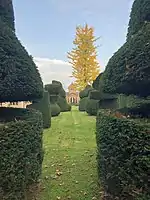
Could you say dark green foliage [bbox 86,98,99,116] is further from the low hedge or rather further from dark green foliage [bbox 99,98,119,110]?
the low hedge

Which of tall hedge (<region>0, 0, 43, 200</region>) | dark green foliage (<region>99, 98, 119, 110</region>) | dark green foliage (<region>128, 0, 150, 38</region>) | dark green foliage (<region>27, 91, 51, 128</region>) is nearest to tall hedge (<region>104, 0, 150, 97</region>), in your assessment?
dark green foliage (<region>128, 0, 150, 38</region>)

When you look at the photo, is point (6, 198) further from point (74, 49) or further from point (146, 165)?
point (74, 49)

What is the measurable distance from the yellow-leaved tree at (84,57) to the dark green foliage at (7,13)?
24299mm

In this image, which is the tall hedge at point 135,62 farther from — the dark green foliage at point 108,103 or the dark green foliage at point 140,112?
the dark green foliage at point 108,103

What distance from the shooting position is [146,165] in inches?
95.0

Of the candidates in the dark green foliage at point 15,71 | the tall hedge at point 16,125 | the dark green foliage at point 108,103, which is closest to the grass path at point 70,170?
the tall hedge at point 16,125

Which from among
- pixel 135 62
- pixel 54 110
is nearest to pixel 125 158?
pixel 135 62

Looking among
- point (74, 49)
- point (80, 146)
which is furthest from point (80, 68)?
point (80, 146)

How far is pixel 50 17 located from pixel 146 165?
A: 8825 mm

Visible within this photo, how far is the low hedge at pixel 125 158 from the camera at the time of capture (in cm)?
245

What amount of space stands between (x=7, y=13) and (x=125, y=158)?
8.22 feet

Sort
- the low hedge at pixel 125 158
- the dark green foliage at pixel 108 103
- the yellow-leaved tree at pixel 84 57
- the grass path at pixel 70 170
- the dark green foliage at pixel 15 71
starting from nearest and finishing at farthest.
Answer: the low hedge at pixel 125 158, the dark green foliage at pixel 15 71, the grass path at pixel 70 170, the dark green foliage at pixel 108 103, the yellow-leaved tree at pixel 84 57

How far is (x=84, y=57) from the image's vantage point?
2838cm

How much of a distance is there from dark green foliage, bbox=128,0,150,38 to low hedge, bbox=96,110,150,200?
4.46 feet
